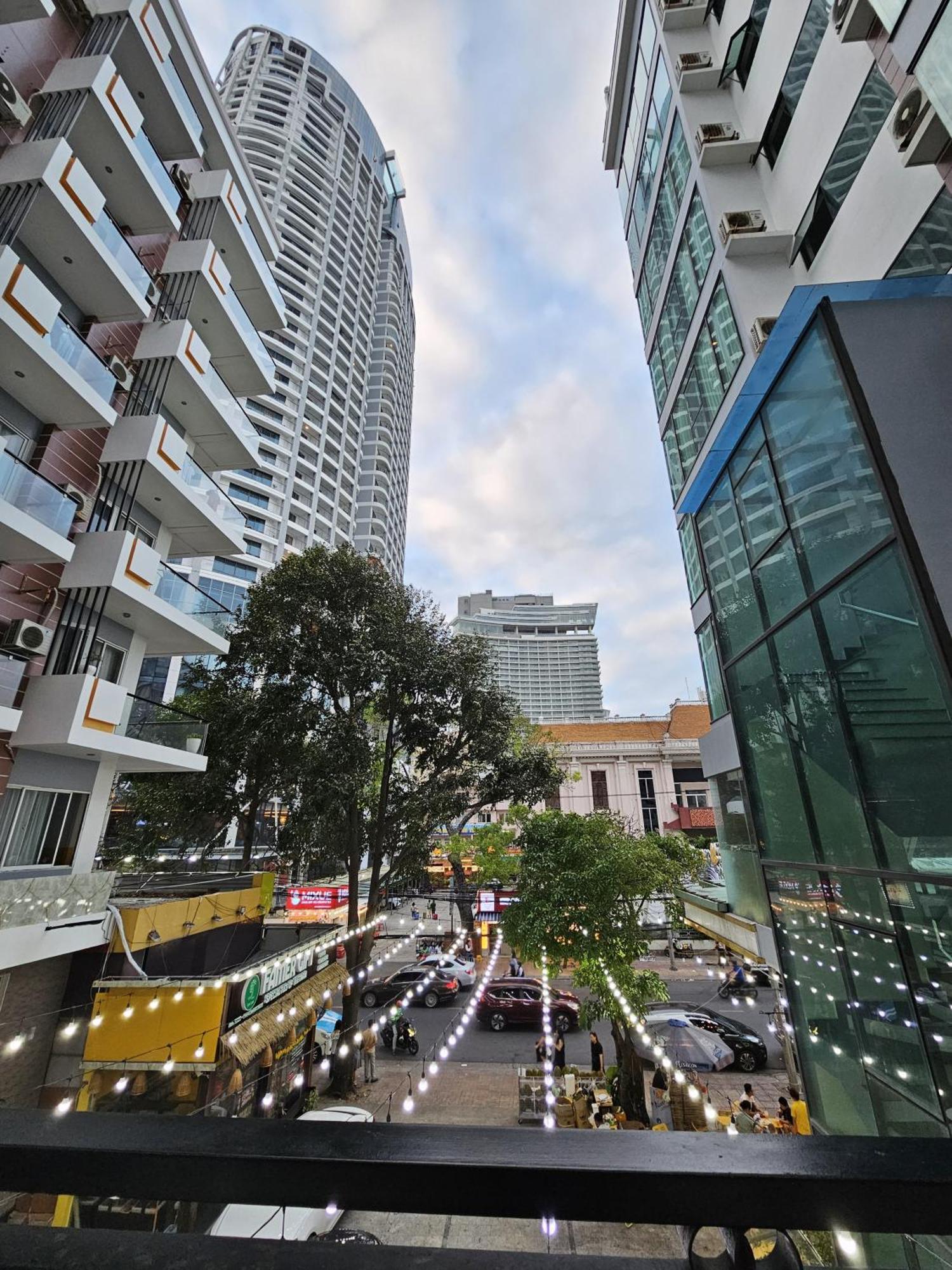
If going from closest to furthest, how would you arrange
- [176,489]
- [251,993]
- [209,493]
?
1. [251,993]
2. [176,489]
3. [209,493]

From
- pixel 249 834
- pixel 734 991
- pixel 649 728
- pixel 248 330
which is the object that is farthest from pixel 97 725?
pixel 649 728

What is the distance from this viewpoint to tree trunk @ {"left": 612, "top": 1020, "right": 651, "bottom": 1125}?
33.2ft

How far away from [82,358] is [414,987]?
1814cm

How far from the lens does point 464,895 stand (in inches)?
983

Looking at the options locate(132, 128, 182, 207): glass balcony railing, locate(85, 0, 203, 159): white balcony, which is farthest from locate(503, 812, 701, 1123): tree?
locate(85, 0, 203, 159): white balcony

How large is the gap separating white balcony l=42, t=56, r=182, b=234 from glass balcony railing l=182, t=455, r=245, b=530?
15.6 ft

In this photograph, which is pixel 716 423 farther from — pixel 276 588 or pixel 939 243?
pixel 276 588

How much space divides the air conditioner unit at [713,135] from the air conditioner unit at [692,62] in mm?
1435

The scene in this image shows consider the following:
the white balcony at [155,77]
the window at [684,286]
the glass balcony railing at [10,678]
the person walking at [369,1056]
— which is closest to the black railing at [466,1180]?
the glass balcony railing at [10,678]

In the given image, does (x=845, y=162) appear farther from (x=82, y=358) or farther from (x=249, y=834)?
(x=249, y=834)

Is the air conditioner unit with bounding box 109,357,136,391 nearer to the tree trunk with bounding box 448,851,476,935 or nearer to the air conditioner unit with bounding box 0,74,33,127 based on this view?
the air conditioner unit with bounding box 0,74,33,127

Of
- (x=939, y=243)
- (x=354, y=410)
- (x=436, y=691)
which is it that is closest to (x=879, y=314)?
(x=939, y=243)

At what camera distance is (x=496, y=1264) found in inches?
34.2

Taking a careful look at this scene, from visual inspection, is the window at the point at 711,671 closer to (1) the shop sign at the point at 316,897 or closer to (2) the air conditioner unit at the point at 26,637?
(2) the air conditioner unit at the point at 26,637
